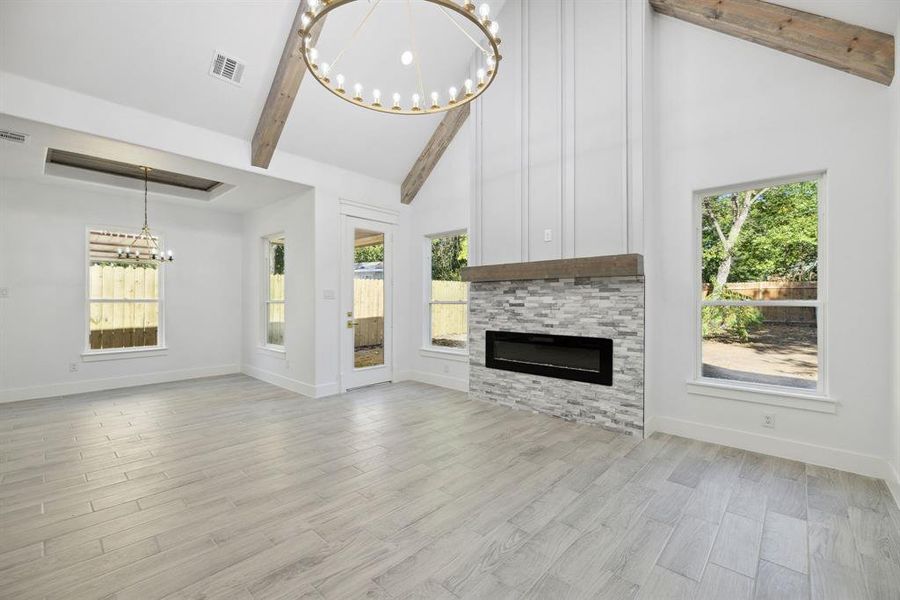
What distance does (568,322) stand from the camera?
13.9ft

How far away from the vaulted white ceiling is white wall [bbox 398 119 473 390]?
0.94 m

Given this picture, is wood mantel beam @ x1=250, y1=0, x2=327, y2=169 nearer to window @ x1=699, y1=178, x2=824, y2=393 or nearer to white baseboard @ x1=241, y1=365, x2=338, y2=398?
white baseboard @ x1=241, y1=365, x2=338, y2=398

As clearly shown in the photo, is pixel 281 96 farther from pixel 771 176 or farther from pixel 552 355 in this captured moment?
pixel 771 176

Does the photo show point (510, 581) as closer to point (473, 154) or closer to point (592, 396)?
point (592, 396)

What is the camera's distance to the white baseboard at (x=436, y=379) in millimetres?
5527

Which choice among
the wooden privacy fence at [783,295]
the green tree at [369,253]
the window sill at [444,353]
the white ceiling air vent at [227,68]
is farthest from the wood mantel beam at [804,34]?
the green tree at [369,253]

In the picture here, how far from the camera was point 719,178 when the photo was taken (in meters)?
3.54

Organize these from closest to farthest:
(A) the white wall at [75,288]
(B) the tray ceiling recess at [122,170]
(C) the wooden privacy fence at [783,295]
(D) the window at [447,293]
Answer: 1. (C) the wooden privacy fence at [783,295]
2. (B) the tray ceiling recess at [122,170]
3. (A) the white wall at [75,288]
4. (D) the window at [447,293]

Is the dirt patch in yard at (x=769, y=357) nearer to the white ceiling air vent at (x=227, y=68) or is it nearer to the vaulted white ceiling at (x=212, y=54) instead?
the vaulted white ceiling at (x=212, y=54)

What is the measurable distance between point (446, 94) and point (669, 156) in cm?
285

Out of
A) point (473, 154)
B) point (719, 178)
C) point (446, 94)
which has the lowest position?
point (719, 178)

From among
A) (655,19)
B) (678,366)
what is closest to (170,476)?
(678,366)

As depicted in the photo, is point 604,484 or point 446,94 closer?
point 604,484

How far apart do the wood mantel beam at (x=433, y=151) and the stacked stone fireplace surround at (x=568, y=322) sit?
77.8 inches
